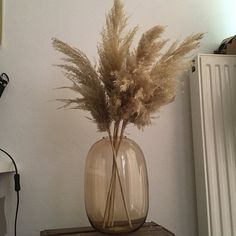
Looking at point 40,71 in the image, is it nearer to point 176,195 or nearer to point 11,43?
point 11,43

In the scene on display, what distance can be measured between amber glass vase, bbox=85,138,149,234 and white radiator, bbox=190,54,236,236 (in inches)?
11.5

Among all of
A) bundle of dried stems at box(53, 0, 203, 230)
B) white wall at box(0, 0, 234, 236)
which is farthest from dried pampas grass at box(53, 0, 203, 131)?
white wall at box(0, 0, 234, 236)

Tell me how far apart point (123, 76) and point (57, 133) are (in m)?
0.39

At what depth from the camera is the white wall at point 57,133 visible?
0.96 m

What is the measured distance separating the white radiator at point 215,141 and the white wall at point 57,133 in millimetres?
69

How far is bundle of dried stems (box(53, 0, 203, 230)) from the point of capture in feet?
2.42

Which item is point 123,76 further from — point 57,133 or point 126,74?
point 57,133

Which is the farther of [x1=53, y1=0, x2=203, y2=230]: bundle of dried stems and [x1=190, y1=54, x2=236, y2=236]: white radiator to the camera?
[x1=190, y1=54, x2=236, y2=236]: white radiator

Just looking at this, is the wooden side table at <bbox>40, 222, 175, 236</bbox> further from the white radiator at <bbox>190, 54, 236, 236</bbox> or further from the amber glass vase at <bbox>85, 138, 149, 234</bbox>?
the white radiator at <bbox>190, 54, 236, 236</bbox>

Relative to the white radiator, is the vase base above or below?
below

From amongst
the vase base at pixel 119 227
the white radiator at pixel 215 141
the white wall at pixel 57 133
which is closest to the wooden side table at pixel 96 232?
the vase base at pixel 119 227

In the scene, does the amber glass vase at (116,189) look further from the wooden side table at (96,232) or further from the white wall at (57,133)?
the white wall at (57,133)

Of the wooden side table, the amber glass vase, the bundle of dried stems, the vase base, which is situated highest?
the bundle of dried stems

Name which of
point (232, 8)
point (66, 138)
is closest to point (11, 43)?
point (66, 138)
